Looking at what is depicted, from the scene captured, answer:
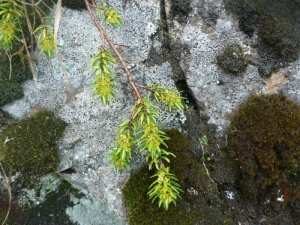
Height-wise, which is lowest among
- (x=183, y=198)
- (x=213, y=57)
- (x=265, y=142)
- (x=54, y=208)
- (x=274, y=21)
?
(x=54, y=208)

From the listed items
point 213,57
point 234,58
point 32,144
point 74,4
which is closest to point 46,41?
point 74,4

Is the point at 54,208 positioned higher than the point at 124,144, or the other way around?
the point at 124,144

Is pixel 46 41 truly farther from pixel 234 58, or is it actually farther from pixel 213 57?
pixel 234 58

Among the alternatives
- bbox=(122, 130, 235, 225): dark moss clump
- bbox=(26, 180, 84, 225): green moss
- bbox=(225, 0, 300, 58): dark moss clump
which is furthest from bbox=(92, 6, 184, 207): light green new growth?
bbox=(225, 0, 300, 58): dark moss clump

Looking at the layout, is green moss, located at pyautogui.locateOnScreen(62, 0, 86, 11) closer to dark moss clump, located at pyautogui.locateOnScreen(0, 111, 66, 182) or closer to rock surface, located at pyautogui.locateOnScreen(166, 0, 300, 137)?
rock surface, located at pyautogui.locateOnScreen(166, 0, 300, 137)

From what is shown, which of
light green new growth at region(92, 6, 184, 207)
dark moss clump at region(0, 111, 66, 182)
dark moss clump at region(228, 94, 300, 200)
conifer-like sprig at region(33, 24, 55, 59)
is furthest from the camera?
dark moss clump at region(0, 111, 66, 182)

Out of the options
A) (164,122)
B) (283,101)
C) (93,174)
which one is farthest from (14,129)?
(283,101)
